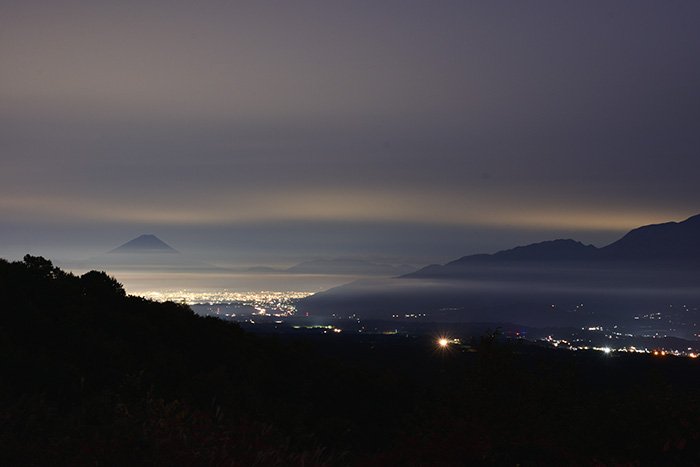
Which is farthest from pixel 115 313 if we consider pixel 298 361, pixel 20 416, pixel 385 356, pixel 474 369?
pixel 385 356

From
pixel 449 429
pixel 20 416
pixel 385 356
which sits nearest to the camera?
pixel 20 416

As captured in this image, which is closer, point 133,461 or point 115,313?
point 133,461

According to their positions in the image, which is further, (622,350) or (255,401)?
(622,350)

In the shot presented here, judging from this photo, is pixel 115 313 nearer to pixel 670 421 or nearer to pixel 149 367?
pixel 149 367

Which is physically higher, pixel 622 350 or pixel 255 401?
pixel 255 401

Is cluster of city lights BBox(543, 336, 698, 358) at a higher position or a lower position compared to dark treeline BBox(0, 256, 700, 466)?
lower

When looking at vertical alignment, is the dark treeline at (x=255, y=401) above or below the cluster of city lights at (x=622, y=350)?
above

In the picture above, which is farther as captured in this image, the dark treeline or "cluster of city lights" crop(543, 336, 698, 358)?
"cluster of city lights" crop(543, 336, 698, 358)

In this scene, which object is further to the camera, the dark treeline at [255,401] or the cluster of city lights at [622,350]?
the cluster of city lights at [622,350]
